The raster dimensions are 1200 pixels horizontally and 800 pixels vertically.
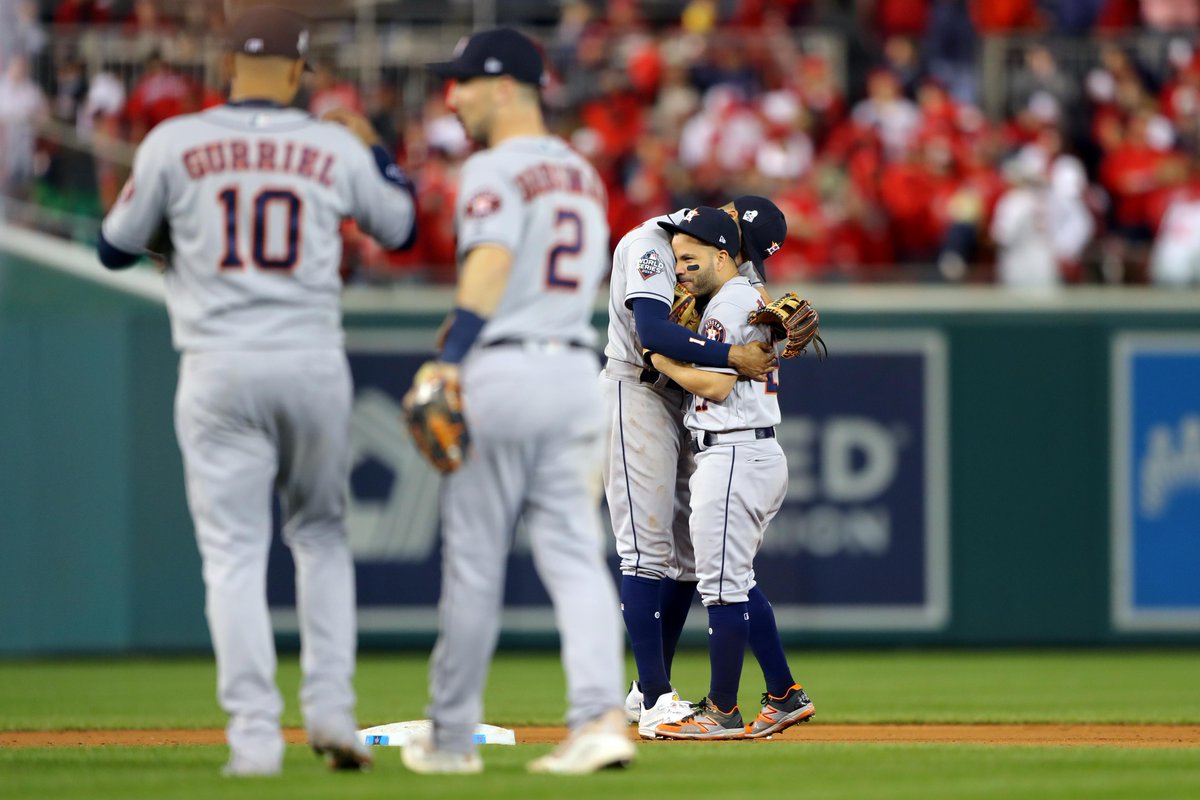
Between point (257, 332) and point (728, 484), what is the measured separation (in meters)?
2.15

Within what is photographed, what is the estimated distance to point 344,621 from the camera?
5465 millimetres

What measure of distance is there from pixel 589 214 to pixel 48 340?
7.73m

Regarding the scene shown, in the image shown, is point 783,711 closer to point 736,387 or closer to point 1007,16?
point 736,387

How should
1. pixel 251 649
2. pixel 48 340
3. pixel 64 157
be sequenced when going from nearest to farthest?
pixel 251 649, pixel 48 340, pixel 64 157

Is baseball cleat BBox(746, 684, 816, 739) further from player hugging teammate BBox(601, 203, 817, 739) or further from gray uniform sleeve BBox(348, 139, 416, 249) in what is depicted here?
gray uniform sleeve BBox(348, 139, 416, 249)

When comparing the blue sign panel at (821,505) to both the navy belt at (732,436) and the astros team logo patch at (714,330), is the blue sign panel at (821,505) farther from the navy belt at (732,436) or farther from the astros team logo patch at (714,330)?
the astros team logo patch at (714,330)

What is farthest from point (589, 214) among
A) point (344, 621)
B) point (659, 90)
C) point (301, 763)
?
point (659, 90)

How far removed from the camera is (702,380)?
680 cm

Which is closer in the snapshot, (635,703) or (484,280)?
(484,280)

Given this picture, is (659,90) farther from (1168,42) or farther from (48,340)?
(48,340)

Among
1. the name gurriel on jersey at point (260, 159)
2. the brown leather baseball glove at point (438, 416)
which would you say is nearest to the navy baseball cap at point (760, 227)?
the name gurriel on jersey at point (260, 159)

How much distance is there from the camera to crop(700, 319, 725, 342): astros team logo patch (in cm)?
685

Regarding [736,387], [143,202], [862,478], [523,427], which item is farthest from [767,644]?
[862,478]

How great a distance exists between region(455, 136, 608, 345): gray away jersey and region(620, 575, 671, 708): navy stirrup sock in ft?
6.50
